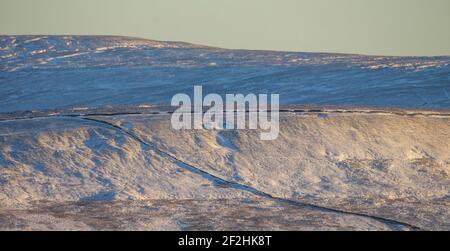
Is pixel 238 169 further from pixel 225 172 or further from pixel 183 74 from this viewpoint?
pixel 183 74

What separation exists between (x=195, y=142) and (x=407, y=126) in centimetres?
154

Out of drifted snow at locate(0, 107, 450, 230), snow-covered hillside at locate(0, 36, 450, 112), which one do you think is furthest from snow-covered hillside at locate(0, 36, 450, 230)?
snow-covered hillside at locate(0, 36, 450, 112)

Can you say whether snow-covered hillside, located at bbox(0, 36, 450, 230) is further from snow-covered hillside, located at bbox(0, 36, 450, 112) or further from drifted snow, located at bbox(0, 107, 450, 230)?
snow-covered hillside, located at bbox(0, 36, 450, 112)

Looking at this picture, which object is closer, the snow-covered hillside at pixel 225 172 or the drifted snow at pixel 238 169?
the snow-covered hillside at pixel 225 172

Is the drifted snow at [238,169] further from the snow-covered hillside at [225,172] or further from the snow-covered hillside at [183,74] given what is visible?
the snow-covered hillside at [183,74]

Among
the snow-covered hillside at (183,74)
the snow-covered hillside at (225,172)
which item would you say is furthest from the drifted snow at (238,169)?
the snow-covered hillside at (183,74)

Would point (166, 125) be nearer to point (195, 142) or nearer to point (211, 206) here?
point (195, 142)

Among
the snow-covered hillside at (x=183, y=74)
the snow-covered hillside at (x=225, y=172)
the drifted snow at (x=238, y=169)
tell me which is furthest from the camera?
the snow-covered hillside at (x=183, y=74)

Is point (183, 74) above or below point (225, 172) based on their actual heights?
above

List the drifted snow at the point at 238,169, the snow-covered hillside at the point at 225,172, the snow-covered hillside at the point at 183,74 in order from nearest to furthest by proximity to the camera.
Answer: the snow-covered hillside at the point at 225,172
the drifted snow at the point at 238,169
the snow-covered hillside at the point at 183,74

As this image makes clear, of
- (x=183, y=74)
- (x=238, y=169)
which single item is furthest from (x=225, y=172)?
(x=183, y=74)

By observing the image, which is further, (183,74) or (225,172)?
(183,74)
